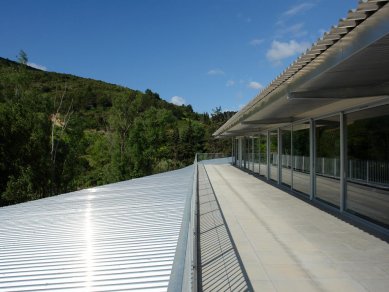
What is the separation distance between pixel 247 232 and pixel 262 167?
14825 mm

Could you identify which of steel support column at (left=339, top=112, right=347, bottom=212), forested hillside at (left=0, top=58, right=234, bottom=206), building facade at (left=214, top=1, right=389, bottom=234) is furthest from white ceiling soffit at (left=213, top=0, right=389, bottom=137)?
forested hillside at (left=0, top=58, right=234, bottom=206)

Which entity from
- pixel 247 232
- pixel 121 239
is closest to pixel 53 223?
pixel 121 239

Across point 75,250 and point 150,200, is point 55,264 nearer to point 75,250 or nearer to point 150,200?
point 75,250

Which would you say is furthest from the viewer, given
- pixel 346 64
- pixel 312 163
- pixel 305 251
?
pixel 312 163

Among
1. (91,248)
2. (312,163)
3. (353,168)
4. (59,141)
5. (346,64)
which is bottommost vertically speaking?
(91,248)

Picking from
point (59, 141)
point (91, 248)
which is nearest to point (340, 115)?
point (91, 248)

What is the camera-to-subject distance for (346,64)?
4.68 metres

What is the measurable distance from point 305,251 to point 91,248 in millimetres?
3267

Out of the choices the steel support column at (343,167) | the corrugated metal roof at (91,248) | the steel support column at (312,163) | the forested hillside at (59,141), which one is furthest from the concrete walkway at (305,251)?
the forested hillside at (59,141)

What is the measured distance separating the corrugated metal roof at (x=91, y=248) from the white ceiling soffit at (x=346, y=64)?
2.64 meters

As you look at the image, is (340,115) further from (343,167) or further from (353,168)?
(353,168)

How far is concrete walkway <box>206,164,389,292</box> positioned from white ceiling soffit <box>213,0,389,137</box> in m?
2.44

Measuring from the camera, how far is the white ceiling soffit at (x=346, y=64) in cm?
340

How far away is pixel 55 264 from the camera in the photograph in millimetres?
3518
